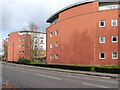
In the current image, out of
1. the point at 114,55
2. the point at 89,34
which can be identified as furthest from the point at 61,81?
the point at 89,34

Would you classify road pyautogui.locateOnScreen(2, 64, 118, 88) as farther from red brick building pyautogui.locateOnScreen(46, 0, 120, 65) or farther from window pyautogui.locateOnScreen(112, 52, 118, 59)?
red brick building pyautogui.locateOnScreen(46, 0, 120, 65)

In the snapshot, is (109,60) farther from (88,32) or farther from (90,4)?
(90,4)

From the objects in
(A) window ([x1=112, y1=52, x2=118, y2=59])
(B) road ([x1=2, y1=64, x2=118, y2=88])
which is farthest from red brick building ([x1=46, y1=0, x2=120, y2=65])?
(B) road ([x1=2, y1=64, x2=118, y2=88])

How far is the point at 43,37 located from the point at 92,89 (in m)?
57.0

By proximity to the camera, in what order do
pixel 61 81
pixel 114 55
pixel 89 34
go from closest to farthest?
pixel 61 81
pixel 114 55
pixel 89 34

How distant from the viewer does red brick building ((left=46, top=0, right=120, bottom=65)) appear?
21344mm

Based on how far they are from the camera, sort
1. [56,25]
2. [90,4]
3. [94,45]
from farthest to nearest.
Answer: [56,25], [90,4], [94,45]

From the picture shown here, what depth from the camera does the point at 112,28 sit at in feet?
70.1

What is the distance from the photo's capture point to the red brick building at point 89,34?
2134cm

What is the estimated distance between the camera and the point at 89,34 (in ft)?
76.3

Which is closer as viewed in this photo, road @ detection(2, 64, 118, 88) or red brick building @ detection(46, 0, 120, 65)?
road @ detection(2, 64, 118, 88)

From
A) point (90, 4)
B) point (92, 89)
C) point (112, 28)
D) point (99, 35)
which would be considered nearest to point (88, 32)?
point (99, 35)

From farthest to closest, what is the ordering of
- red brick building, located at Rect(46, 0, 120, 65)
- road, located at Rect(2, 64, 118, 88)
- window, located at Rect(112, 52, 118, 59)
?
red brick building, located at Rect(46, 0, 120, 65) < window, located at Rect(112, 52, 118, 59) < road, located at Rect(2, 64, 118, 88)

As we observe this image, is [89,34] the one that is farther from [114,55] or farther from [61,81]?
[61,81]
